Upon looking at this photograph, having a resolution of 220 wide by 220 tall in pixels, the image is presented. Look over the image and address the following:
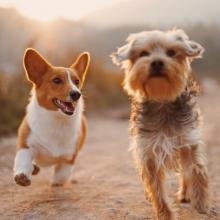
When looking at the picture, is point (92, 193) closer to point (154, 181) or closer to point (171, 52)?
point (154, 181)

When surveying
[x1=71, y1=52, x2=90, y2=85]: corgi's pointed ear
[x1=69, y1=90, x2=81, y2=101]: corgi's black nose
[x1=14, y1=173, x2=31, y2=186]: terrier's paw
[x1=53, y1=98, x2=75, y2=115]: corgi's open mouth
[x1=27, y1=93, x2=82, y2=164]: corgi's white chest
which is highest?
[x1=71, y1=52, x2=90, y2=85]: corgi's pointed ear

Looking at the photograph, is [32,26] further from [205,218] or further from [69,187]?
[205,218]

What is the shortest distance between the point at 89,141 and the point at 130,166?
3.88 m

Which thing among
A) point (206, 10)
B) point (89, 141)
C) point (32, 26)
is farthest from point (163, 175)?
point (206, 10)

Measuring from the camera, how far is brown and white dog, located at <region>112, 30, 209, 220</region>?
5887mm

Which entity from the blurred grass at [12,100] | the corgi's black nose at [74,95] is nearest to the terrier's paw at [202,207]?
the corgi's black nose at [74,95]

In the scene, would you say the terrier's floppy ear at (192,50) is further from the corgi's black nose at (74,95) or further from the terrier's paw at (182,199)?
the terrier's paw at (182,199)

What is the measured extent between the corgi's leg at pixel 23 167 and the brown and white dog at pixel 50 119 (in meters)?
0.01

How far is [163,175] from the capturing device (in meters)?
6.27

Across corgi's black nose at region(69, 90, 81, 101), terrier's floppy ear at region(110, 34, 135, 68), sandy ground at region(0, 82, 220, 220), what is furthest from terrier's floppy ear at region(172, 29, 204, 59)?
sandy ground at region(0, 82, 220, 220)

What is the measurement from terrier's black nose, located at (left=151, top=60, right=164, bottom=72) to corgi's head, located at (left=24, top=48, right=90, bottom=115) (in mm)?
1344

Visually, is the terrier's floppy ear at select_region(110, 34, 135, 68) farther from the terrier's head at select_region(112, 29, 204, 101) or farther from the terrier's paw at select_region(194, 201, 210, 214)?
the terrier's paw at select_region(194, 201, 210, 214)

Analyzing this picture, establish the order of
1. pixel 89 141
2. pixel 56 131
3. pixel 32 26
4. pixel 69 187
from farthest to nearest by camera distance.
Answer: pixel 32 26 < pixel 89 141 < pixel 69 187 < pixel 56 131

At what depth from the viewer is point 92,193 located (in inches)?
289
